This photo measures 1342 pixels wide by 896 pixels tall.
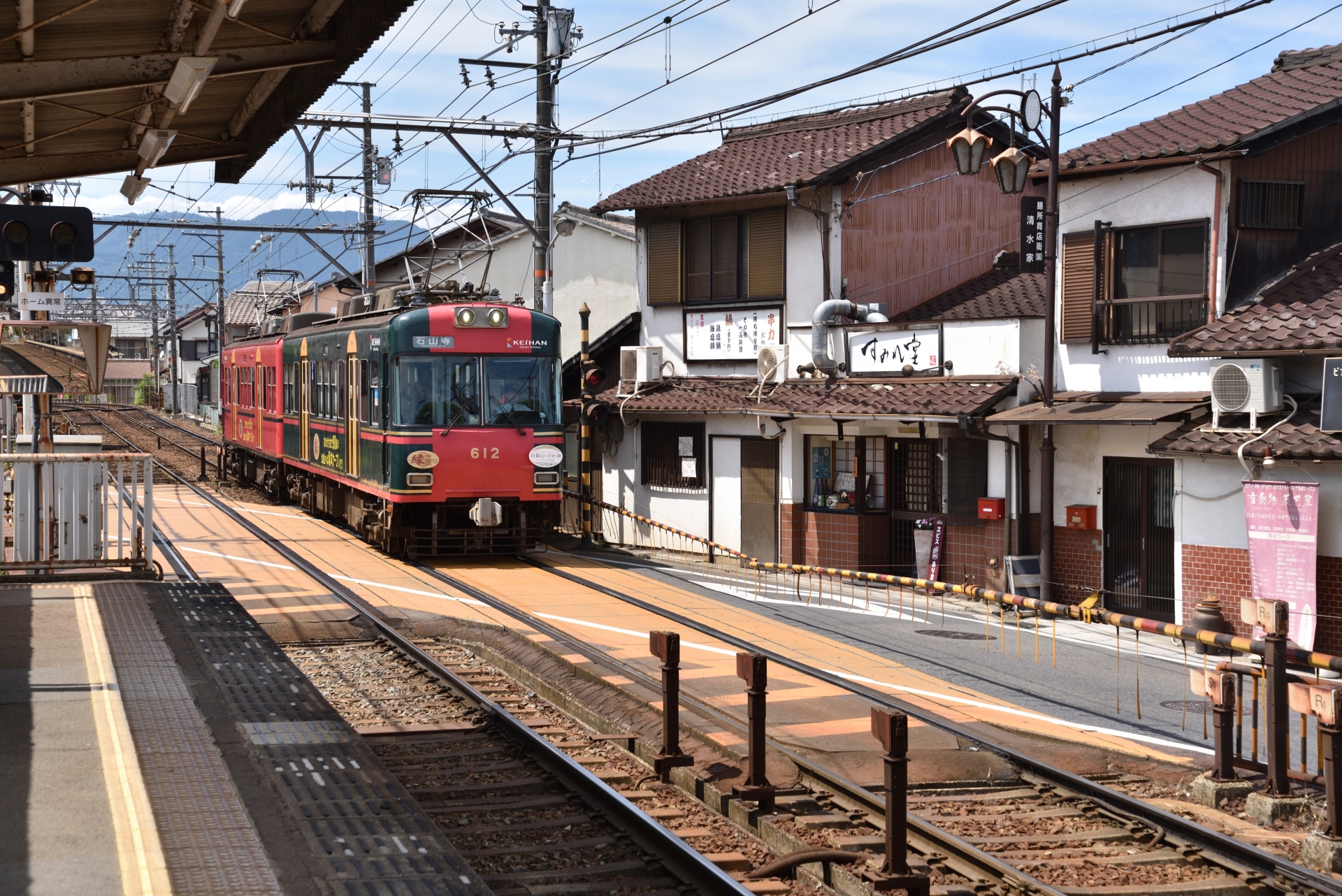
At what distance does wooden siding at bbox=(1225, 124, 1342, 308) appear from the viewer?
14609 millimetres

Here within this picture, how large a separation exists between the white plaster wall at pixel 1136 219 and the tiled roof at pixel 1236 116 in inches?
13.0

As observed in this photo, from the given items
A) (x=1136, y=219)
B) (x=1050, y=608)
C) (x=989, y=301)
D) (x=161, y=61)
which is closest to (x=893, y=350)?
(x=989, y=301)

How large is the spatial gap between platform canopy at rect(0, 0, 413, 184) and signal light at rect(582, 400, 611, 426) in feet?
38.2

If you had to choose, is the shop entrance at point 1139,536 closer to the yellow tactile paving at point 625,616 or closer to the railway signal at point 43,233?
the yellow tactile paving at point 625,616

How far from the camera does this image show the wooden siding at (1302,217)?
47.9 feet

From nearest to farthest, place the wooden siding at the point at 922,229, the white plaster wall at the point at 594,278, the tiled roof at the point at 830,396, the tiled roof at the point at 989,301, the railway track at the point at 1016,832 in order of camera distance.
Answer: the railway track at the point at 1016,832 < the tiled roof at the point at 830,396 < the tiled roof at the point at 989,301 < the wooden siding at the point at 922,229 < the white plaster wall at the point at 594,278

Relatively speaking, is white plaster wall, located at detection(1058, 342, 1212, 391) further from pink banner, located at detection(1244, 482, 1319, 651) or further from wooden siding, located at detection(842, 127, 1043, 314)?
wooden siding, located at detection(842, 127, 1043, 314)

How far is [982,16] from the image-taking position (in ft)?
35.3

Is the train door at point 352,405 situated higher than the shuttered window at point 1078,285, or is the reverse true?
the shuttered window at point 1078,285

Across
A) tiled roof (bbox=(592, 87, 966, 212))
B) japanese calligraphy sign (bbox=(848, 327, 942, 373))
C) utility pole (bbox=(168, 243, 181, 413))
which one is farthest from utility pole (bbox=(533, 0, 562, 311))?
utility pole (bbox=(168, 243, 181, 413))

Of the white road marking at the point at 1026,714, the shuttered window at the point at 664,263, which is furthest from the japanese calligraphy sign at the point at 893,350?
the white road marking at the point at 1026,714

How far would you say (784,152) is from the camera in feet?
69.8

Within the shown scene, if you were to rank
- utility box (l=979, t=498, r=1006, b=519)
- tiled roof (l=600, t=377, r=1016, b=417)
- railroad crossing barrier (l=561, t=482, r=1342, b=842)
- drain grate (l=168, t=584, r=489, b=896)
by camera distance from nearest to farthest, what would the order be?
drain grate (l=168, t=584, r=489, b=896)
railroad crossing barrier (l=561, t=482, r=1342, b=842)
tiled roof (l=600, t=377, r=1016, b=417)
utility box (l=979, t=498, r=1006, b=519)

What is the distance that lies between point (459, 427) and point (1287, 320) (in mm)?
9964
